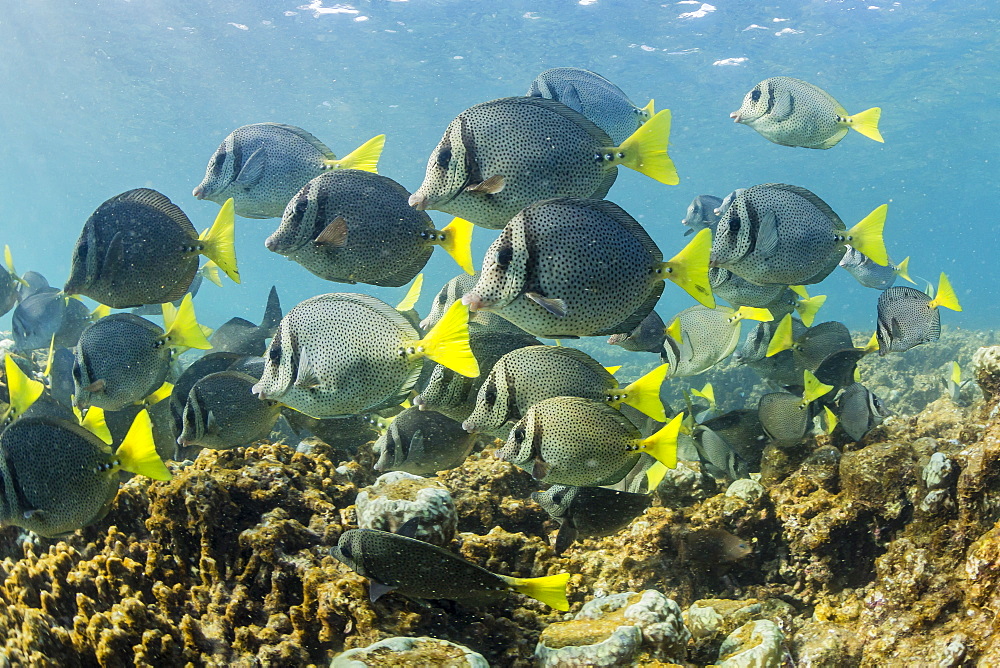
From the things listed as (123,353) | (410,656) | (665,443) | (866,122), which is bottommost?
(410,656)

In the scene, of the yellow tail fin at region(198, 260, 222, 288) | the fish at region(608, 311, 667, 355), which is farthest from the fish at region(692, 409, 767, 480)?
the yellow tail fin at region(198, 260, 222, 288)

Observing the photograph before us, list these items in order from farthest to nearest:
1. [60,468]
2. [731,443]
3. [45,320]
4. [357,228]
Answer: [45,320]
[731,443]
[357,228]
[60,468]

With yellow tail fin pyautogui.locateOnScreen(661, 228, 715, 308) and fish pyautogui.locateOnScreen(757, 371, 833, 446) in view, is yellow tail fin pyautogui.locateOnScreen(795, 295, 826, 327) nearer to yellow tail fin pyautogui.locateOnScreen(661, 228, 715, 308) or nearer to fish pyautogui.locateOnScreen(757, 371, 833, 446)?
fish pyautogui.locateOnScreen(757, 371, 833, 446)

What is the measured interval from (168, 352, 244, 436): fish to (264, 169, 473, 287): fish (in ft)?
5.21

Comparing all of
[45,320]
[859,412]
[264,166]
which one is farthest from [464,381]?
[45,320]

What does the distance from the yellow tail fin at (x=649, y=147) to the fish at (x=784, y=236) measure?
0.66 meters

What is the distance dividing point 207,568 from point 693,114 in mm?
41585

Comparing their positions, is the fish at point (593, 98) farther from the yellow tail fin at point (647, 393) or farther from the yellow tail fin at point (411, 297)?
the yellow tail fin at point (647, 393)

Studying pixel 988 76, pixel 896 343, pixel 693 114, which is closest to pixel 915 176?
pixel 988 76

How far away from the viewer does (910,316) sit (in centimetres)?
433

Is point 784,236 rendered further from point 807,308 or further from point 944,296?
point 807,308

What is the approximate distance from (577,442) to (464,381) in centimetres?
80

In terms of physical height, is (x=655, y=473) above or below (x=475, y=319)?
below

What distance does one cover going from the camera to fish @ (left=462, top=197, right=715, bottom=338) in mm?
2305
